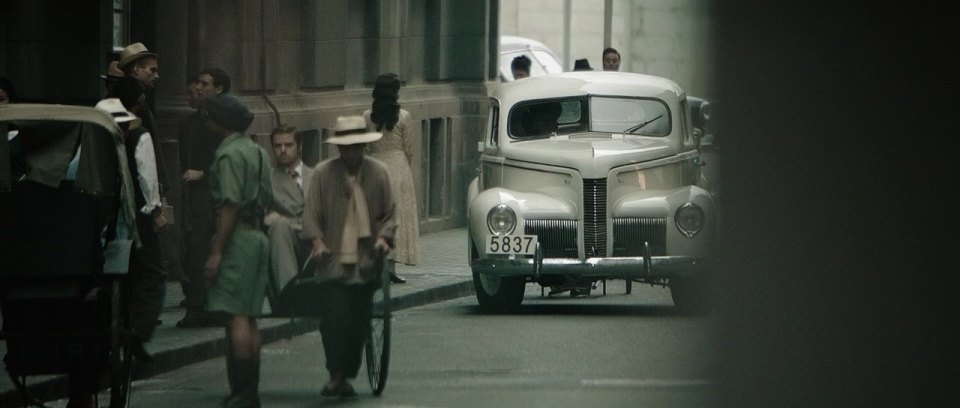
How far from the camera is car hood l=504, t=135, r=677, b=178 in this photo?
44.5ft

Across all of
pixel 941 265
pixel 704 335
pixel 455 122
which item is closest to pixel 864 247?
pixel 941 265

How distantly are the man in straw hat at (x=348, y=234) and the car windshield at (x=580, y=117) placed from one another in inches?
211

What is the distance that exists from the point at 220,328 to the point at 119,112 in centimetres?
252

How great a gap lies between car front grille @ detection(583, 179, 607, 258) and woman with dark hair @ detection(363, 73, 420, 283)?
2.03 meters

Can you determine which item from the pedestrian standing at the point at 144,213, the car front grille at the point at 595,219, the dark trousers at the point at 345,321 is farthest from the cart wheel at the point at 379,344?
the car front grille at the point at 595,219

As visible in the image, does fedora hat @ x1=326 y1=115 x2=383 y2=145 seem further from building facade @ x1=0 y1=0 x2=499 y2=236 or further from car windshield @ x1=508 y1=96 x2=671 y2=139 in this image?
car windshield @ x1=508 y1=96 x2=671 y2=139

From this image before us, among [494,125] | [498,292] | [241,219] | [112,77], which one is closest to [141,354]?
[241,219]

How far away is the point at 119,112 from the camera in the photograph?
9.85 metres

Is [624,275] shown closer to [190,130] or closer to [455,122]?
[190,130]

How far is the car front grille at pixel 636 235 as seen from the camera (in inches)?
531

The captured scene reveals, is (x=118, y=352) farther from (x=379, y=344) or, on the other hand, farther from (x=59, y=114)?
(x=379, y=344)

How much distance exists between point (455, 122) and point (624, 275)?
9.17m

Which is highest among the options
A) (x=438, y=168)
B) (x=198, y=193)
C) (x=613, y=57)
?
(x=613, y=57)

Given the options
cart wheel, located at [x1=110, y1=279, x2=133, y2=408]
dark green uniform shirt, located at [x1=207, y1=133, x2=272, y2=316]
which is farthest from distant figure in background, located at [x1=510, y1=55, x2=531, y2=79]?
cart wheel, located at [x1=110, y1=279, x2=133, y2=408]
